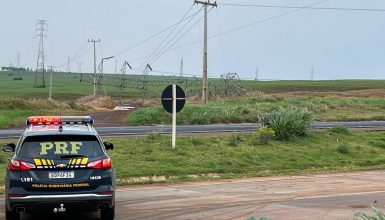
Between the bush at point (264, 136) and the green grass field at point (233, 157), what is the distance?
200mm

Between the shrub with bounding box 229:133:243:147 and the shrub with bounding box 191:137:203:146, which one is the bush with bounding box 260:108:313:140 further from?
the shrub with bounding box 191:137:203:146

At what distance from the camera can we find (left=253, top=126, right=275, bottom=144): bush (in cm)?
2486

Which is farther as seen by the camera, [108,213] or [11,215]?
[108,213]

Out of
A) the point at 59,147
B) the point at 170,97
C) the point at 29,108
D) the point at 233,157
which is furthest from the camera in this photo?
the point at 29,108

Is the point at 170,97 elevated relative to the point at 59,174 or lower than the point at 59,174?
elevated

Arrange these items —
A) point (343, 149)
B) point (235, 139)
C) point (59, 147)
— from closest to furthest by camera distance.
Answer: point (59, 147) → point (235, 139) → point (343, 149)

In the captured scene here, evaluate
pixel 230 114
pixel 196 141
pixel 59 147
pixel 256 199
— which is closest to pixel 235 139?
pixel 196 141

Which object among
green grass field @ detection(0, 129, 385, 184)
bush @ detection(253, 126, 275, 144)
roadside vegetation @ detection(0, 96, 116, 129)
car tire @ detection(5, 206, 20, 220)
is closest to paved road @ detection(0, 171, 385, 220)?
car tire @ detection(5, 206, 20, 220)

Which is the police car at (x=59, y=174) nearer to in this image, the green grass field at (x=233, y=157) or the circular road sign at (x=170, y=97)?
the green grass field at (x=233, y=157)

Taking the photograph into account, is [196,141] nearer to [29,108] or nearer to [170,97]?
[170,97]

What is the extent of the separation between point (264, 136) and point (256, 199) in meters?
11.7

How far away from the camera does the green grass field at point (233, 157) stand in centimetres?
1962

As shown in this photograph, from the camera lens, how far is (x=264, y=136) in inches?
998

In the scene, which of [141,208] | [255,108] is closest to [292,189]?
[141,208]
